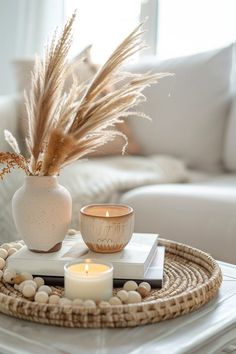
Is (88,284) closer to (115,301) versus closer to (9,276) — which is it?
(115,301)

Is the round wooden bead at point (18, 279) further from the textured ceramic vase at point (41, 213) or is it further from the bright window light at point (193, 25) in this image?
the bright window light at point (193, 25)

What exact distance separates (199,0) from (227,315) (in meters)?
2.11

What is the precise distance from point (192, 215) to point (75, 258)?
809 mm

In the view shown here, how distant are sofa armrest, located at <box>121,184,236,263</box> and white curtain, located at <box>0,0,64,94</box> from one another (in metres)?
1.62

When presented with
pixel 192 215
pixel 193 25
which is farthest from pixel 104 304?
pixel 193 25

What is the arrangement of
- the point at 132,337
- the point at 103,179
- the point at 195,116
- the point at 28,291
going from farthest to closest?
the point at 195,116 → the point at 103,179 → the point at 28,291 → the point at 132,337

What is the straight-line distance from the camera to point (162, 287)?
3.42 ft

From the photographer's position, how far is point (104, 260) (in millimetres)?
1036

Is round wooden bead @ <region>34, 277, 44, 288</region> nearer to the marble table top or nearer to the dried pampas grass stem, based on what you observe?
the marble table top

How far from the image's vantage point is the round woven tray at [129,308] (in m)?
0.88

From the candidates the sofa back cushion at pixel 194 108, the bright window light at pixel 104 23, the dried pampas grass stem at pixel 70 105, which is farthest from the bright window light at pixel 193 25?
the dried pampas grass stem at pixel 70 105

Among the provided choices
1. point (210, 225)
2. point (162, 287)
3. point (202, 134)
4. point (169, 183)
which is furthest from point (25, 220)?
point (202, 134)

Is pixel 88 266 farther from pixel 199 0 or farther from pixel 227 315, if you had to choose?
pixel 199 0

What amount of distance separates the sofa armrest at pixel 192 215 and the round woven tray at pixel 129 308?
67cm
